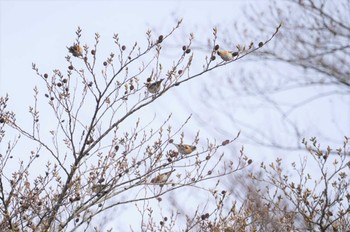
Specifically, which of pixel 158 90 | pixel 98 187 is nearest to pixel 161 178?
pixel 98 187

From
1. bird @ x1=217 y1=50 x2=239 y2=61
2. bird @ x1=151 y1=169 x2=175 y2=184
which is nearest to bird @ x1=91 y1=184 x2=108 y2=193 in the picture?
bird @ x1=151 y1=169 x2=175 y2=184

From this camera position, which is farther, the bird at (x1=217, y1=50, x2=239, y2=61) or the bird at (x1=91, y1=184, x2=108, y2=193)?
the bird at (x1=217, y1=50, x2=239, y2=61)

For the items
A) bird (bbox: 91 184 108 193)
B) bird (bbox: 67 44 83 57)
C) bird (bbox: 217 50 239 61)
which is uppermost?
bird (bbox: 67 44 83 57)

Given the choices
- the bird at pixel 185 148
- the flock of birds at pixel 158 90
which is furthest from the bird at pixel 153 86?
the bird at pixel 185 148

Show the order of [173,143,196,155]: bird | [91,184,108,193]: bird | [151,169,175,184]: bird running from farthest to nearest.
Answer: [173,143,196,155]: bird < [151,169,175,184]: bird < [91,184,108,193]: bird

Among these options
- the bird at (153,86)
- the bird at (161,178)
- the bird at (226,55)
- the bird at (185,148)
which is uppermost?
the bird at (226,55)

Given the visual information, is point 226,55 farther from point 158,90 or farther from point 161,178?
point 161,178

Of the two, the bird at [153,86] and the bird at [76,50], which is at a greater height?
the bird at [76,50]

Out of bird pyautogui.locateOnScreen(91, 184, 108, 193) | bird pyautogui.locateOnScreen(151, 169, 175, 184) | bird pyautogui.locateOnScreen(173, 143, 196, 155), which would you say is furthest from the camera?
bird pyautogui.locateOnScreen(173, 143, 196, 155)

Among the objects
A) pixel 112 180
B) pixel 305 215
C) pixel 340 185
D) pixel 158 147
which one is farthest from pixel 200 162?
pixel 340 185

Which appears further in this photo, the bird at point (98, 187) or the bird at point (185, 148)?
the bird at point (185, 148)

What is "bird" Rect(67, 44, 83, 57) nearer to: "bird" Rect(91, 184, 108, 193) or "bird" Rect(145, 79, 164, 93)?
"bird" Rect(145, 79, 164, 93)

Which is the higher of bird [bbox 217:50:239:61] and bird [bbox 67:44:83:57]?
bird [bbox 67:44:83:57]

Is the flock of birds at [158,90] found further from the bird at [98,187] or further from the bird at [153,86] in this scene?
the bird at [98,187]
